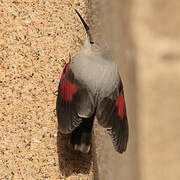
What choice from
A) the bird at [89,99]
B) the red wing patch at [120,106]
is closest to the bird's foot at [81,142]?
the bird at [89,99]

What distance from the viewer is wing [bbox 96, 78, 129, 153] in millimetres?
1287

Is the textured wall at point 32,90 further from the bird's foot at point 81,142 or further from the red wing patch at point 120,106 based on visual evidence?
the red wing patch at point 120,106

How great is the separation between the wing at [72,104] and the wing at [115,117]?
35mm

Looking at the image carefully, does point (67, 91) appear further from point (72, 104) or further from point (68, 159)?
point (68, 159)

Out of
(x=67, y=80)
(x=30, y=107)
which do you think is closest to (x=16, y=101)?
(x=30, y=107)

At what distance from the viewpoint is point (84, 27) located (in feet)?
4.77

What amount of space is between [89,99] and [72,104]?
1.8 inches

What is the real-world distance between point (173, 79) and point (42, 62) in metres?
1.93

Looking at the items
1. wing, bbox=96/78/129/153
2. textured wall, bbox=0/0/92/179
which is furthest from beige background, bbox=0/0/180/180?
wing, bbox=96/78/129/153

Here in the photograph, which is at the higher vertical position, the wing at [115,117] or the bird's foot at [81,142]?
the wing at [115,117]

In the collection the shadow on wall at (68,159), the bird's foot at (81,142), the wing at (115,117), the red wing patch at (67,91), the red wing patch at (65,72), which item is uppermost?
the red wing patch at (65,72)

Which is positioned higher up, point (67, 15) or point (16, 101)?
point (67, 15)

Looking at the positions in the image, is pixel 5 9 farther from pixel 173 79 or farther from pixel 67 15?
pixel 173 79

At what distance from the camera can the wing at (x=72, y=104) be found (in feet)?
4.14
